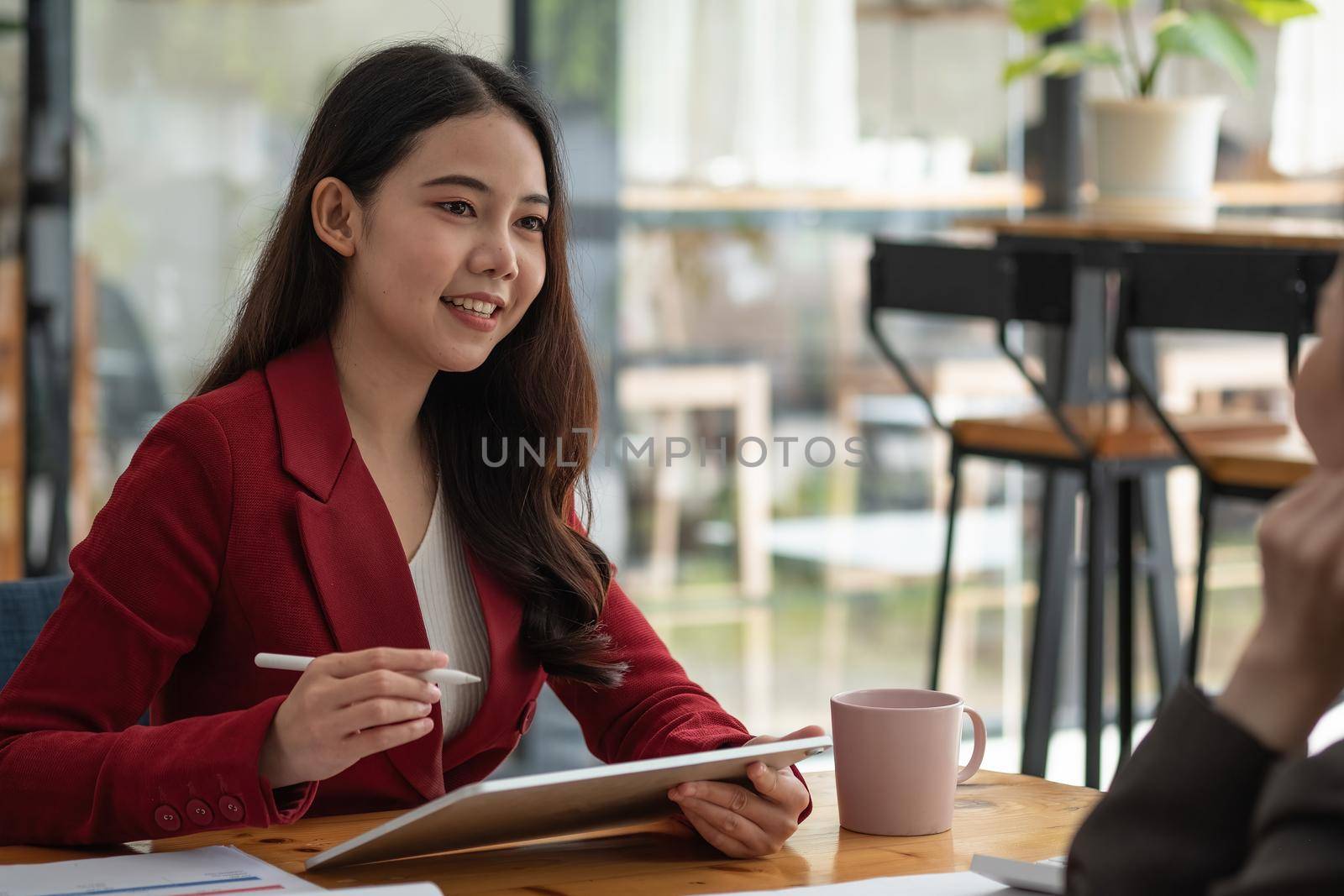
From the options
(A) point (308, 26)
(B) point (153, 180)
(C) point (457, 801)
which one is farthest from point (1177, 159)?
(C) point (457, 801)

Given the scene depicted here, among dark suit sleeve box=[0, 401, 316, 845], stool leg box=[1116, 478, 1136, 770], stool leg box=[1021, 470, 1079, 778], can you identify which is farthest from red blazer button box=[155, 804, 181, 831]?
stool leg box=[1021, 470, 1079, 778]

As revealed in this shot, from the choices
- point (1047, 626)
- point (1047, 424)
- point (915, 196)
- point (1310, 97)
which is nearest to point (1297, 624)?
point (1047, 424)

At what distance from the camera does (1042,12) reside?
10.6 feet

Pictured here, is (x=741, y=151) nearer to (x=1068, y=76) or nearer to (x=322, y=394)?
(x=1068, y=76)

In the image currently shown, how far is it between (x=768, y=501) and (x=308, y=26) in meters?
1.44

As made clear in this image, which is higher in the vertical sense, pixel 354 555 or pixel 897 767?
pixel 354 555

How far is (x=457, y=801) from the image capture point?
96 centimetres

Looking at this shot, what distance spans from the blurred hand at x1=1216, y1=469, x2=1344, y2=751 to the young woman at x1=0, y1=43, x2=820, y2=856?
0.46 metres

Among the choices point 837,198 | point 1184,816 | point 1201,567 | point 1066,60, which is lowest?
point 1201,567

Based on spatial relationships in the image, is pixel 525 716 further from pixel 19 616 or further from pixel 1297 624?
pixel 1297 624

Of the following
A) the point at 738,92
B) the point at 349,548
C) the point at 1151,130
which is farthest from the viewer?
the point at 738,92

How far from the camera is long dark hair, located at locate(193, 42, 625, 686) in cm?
148

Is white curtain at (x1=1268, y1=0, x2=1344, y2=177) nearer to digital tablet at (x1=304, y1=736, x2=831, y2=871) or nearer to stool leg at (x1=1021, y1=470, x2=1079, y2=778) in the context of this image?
stool leg at (x1=1021, y1=470, x2=1079, y2=778)

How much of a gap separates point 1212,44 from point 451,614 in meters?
2.18
